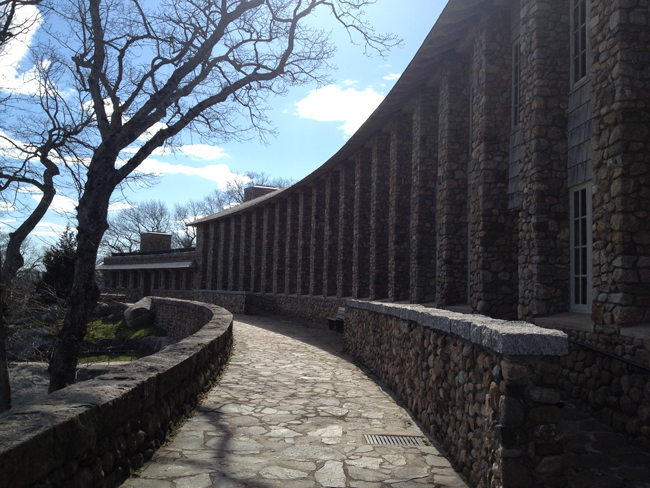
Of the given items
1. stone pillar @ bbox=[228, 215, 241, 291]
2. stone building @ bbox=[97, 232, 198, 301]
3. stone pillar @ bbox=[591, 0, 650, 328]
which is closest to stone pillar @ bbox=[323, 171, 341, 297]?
stone pillar @ bbox=[228, 215, 241, 291]

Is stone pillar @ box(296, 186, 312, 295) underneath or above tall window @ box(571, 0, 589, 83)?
underneath

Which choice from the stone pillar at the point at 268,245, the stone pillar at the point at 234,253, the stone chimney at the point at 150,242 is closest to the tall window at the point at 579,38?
the stone pillar at the point at 268,245

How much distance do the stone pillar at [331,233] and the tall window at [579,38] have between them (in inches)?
542

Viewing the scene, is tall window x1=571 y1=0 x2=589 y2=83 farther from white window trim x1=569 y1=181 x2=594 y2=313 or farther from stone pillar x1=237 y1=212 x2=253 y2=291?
stone pillar x1=237 y1=212 x2=253 y2=291

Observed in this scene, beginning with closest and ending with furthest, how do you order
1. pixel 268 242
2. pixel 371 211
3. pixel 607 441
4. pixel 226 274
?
pixel 607 441
pixel 371 211
pixel 268 242
pixel 226 274

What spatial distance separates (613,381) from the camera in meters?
5.80

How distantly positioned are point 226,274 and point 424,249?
21102 millimetres

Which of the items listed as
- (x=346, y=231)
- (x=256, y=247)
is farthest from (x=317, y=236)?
(x=256, y=247)

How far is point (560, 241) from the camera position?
325 inches

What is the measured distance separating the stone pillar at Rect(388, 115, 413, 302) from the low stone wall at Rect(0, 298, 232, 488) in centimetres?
946

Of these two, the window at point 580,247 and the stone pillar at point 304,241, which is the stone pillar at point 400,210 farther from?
the stone pillar at point 304,241

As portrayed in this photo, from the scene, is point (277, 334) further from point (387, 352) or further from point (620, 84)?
point (620, 84)

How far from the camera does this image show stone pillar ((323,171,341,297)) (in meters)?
21.0

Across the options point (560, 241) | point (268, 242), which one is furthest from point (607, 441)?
point (268, 242)
